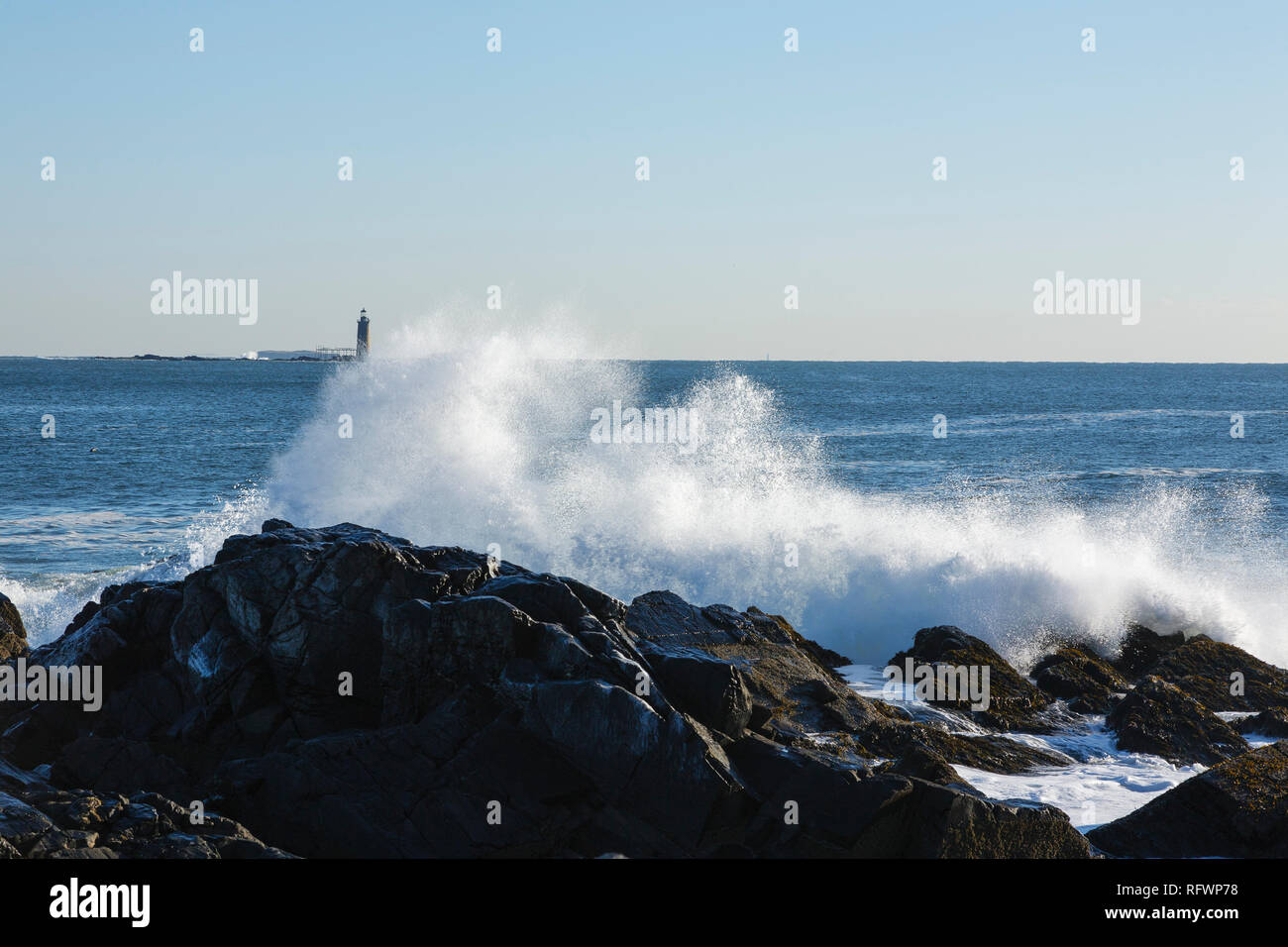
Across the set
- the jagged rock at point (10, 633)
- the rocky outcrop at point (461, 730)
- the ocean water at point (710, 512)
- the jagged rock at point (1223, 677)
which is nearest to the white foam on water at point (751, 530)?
the ocean water at point (710, 512)

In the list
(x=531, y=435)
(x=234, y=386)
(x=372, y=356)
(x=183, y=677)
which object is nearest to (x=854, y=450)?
(x=531, y=435)

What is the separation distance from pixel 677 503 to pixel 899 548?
4.97m

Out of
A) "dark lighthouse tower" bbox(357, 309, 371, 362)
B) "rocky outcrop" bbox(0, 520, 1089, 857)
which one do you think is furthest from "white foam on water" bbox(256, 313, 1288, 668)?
"dark lighthouse tower" bbox(357, 309, 371, 362)

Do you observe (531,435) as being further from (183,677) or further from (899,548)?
(183,677)

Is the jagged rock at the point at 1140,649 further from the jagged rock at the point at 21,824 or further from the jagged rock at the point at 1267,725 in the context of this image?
the jagged rock at the point at 21,824

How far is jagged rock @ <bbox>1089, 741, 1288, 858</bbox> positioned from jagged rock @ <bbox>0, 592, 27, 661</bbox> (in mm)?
12846

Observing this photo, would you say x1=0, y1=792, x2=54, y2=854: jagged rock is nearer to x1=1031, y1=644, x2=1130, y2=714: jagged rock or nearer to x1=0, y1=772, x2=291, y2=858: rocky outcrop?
x1=0, y1=772, x2=291, y2=858: rocky outcrop

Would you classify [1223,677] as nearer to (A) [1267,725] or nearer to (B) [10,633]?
(A) [1267,725]

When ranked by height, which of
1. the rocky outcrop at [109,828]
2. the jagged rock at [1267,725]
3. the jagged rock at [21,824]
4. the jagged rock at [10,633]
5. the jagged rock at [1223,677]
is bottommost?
the jagged rock at [1267,725]

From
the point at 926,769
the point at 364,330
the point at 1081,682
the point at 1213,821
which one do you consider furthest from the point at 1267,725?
the point at 364,330

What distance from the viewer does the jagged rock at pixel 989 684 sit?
14391mm

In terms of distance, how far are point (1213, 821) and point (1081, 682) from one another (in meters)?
5.90

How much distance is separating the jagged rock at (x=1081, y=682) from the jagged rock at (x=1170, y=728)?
84 cm

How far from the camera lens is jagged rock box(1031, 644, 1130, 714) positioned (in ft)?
51.0
